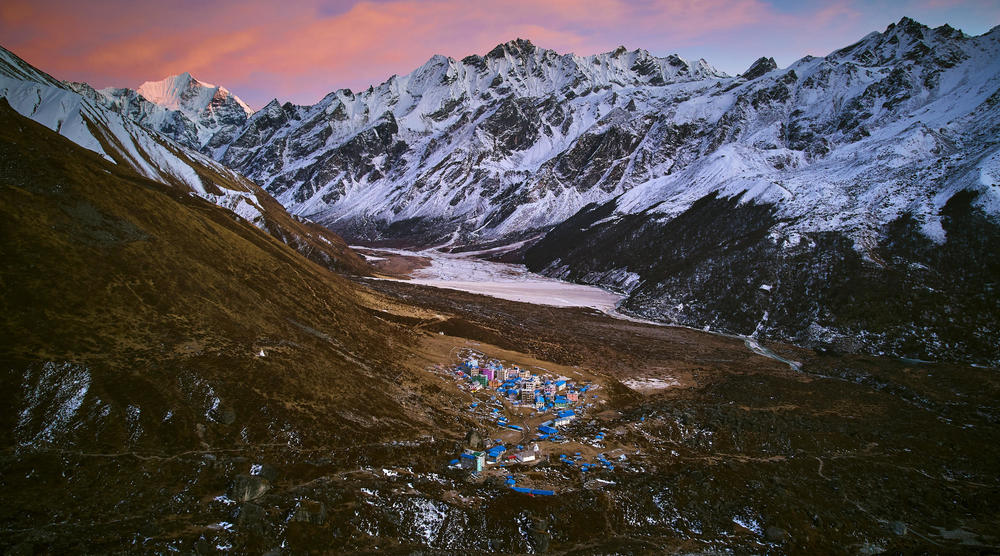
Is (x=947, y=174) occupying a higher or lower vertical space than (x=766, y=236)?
higher

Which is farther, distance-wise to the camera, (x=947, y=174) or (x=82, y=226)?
(x=947, y=174)

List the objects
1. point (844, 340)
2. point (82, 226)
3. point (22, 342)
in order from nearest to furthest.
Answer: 1. point (22, 342)
2. point (82, 226)
3. point (844, 340)

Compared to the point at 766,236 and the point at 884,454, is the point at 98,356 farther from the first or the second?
the point at 766,236

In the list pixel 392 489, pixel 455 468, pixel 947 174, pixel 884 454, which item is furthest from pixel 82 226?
pixel 947 174

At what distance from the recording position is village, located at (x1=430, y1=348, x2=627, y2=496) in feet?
104

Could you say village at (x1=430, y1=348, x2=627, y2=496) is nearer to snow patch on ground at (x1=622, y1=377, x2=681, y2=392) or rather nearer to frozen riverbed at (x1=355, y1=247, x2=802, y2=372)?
snow patch on ground at (x1=622, y1=377, x2=681, y2=392)

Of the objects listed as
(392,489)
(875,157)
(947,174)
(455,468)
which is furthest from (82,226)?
(875,157)

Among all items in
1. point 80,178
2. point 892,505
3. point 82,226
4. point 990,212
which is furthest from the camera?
point 990,212

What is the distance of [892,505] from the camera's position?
31000mm

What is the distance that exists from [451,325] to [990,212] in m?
86.8

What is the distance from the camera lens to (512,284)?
483ft

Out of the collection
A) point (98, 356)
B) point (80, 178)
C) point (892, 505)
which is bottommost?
point (892, 505)

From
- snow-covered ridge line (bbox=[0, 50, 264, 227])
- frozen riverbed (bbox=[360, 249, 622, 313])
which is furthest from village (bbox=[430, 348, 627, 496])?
snow-covered ridge line (bbox=[0, 50, 264, 227])

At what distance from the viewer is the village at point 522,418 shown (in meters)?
31.6
